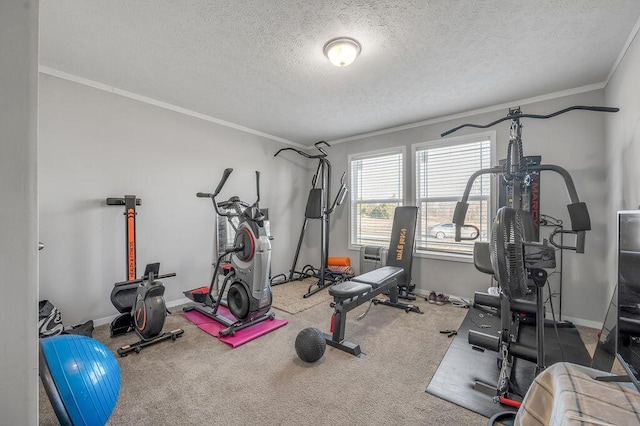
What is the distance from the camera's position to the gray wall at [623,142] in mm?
2062

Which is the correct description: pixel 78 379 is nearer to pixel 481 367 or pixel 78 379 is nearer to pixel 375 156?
pixel 481 367

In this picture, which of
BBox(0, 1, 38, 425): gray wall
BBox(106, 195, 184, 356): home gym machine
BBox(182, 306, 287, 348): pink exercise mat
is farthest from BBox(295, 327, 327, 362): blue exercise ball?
BBox(0, 1, 38, 425): gray wall

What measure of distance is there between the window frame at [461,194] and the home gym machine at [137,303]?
3.38 meters

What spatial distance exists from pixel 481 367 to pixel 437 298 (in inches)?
62.2

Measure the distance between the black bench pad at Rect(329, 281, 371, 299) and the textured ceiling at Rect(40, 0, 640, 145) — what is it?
6.99 feet

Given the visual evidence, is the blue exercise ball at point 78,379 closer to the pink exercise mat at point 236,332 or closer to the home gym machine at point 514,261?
the pink exercise mat at point 236,332

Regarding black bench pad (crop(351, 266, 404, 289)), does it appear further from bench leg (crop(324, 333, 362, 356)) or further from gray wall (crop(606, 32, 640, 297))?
gray wall (crop(606, 32, 640, 297))

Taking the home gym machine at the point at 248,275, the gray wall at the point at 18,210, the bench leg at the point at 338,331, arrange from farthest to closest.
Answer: the home gym machine at the point at 248,275 → the bench leg at the point at 338,331 → the gray wall at the point at 18,210

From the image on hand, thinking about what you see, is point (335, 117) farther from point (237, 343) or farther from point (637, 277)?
point (637, 277)

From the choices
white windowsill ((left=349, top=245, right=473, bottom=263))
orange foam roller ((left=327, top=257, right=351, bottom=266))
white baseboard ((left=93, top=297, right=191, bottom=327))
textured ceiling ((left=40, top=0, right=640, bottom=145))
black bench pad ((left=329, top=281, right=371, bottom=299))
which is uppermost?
textured ceiling ((left=40, top=0, right=640, bottom=145))

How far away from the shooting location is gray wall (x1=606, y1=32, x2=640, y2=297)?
6.77 feet

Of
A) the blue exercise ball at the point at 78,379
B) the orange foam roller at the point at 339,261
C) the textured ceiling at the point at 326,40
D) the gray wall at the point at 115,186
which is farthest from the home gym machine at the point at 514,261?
the gray wall at the point at 115,186

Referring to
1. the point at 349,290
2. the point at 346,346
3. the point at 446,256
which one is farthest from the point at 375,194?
the point at 346,346

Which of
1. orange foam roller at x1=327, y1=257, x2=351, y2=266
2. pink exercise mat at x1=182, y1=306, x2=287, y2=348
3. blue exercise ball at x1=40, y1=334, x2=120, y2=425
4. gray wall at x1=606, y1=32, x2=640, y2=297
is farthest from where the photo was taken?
orange foam roller at x1=327, y1=257, x2=351, y2=266
